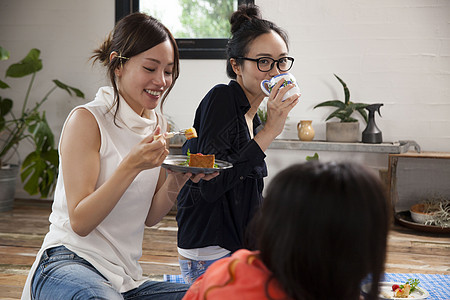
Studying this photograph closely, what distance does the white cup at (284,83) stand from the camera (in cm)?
169

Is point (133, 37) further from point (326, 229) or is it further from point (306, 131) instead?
point (306, 131)

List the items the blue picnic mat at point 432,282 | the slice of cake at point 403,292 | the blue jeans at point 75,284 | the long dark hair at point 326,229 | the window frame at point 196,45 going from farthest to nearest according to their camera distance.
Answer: the window frame at point 196,45
the blue picnic mat at point 432,282
the slice of cake at point 403,292
the blue jeans at point 75,284
the long dark hair at point 326,229

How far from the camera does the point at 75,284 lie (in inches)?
50.3

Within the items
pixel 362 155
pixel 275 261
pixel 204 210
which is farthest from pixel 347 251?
pixel 362 155

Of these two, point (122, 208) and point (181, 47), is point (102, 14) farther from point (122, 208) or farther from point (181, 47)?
point (122, 208)

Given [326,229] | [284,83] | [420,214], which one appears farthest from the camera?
[420,214]

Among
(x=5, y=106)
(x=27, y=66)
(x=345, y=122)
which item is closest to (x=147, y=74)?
(x=345, y=122)

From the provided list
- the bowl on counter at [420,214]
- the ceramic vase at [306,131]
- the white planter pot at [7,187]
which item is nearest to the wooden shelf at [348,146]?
the ceramic vase at [306,131]

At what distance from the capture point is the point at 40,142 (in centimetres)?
410

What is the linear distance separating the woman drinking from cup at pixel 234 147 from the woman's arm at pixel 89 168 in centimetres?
36

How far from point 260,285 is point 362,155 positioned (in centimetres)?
354

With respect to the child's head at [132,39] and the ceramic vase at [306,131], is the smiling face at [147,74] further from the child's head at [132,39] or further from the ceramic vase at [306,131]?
the ceramic vase at [306,131]

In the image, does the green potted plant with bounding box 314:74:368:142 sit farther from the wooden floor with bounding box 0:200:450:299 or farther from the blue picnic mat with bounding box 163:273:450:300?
the blue picnic mat with bounding box 163:273:450:300

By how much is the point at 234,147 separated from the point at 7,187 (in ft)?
10.1
